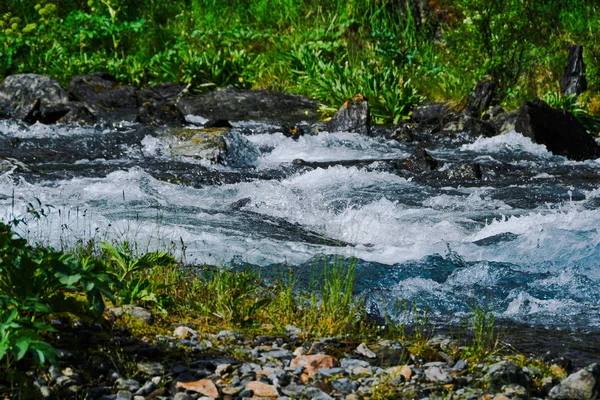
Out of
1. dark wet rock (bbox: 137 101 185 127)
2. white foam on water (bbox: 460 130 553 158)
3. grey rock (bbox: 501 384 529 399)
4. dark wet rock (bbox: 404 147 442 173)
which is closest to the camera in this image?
grey rock (bbox: 501 384 529 399)

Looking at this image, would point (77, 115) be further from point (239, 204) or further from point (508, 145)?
point (508, 145)

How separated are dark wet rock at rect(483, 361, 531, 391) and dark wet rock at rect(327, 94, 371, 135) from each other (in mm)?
9892

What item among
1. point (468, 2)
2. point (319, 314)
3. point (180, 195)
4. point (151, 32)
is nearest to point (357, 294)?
point (319, 314)

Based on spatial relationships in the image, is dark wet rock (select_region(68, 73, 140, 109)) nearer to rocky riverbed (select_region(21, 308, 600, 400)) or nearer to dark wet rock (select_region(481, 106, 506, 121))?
dark wet rock (select_region(481, 106, 506, 121))

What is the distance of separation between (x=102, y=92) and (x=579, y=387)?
1301 centimetres

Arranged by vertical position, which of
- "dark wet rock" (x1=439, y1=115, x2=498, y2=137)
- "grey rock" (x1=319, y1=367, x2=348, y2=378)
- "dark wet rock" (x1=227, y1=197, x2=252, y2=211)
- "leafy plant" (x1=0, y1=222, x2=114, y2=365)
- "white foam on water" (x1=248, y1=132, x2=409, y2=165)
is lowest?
"white foam on water" (x1=248, y1=132, x2=409, y2=165)

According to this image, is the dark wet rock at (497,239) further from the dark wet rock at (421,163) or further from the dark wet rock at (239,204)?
the dark wet rock at (421,163)

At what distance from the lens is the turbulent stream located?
5.68 m

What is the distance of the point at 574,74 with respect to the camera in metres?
14.8

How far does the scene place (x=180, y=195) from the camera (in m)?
9.02

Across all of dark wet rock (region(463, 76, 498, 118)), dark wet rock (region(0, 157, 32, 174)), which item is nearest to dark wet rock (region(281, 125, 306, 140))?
dark wet rock (region(463, 76, 498, 118))

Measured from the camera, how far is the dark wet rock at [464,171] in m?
10.3

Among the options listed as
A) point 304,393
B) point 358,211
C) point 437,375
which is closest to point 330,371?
point 304,393

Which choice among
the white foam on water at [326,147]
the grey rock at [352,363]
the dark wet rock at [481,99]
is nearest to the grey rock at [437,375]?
the grey rock at [352,363]
